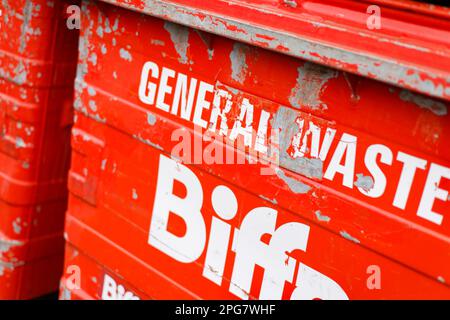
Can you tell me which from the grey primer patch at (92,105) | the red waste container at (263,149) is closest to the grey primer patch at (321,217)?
the red waste container at (263,149)

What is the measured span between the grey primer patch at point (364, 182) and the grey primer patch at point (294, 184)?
6.0 inches

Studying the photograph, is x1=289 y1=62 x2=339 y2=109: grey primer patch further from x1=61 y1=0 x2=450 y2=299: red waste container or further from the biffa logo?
the biffa logo

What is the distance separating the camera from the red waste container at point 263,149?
1.34 meters

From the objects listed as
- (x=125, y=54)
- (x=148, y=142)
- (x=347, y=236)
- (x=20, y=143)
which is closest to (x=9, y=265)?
(x=20, y=143)

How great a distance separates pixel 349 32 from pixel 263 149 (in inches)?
16.6

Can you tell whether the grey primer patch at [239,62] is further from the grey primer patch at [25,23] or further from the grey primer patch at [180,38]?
the grey primer patch at [25,23]

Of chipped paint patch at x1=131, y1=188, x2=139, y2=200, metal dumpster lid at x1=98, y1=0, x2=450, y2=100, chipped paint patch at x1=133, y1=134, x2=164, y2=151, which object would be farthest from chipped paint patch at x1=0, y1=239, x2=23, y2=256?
metal dumpster lid at x1=98, y1=0, x2=450, y2=100

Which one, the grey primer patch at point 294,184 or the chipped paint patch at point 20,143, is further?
the chipped paint patch at point 20,143

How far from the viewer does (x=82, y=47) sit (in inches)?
81.4

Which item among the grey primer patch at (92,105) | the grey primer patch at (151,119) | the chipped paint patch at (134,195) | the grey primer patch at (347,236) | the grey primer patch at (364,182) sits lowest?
the chipped paint patch at (134,195)

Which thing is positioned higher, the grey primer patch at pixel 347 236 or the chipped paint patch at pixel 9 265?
the grey primer patch at pixel 347 236

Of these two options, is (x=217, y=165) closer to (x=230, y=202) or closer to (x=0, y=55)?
(x=230, y=202)

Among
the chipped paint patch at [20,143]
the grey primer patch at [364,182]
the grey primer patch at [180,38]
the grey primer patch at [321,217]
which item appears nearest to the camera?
the grey primer patch at [364,182]
